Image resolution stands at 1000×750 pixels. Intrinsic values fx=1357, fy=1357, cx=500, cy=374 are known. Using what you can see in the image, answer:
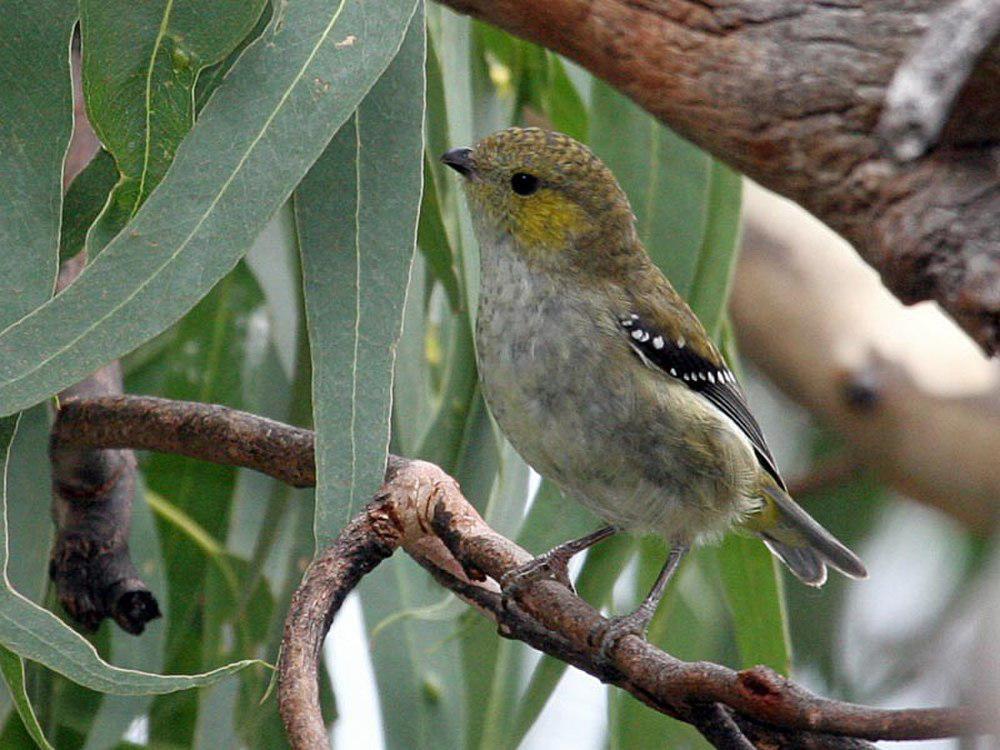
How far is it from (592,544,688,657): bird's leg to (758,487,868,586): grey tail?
0.91 ft

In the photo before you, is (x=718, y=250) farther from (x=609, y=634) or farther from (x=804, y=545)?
(x=609, y=634)

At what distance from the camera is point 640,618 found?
2242 millimetres

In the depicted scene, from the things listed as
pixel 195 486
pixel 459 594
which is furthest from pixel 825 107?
pixel 195 486

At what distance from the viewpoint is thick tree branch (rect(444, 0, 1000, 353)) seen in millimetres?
1744

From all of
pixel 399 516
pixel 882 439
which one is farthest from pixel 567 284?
pixel 882 439

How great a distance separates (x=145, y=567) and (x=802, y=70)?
1.67 meters

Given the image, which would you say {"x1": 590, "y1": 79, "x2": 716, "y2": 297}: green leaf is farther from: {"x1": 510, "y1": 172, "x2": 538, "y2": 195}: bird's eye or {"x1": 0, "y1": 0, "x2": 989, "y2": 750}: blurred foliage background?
{"x1": 510, "y1": 172, "x2": 538, "y2": 195}: bird's eye

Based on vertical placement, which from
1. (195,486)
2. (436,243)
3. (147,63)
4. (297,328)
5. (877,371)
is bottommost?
(195,486)

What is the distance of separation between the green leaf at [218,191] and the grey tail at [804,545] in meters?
1.28

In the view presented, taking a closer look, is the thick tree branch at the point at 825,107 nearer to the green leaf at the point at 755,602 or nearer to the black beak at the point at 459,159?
the black beak at the point at 459,159

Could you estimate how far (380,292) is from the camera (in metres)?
1.96

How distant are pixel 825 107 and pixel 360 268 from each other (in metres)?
0.71

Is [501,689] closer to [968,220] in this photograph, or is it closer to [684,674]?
[684,674]

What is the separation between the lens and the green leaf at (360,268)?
6.11 ft
